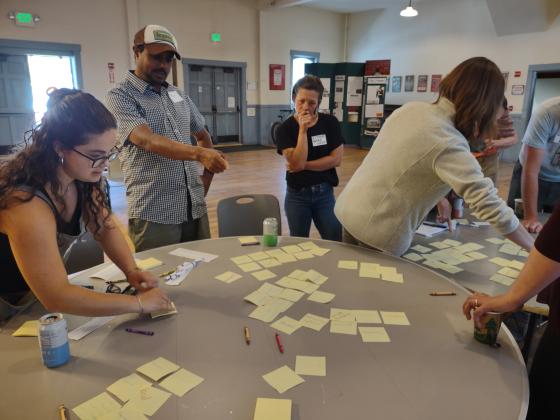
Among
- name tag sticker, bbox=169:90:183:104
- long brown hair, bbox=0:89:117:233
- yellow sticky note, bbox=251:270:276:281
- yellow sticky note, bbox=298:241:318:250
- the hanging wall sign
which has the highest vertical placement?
the hanging wall sign

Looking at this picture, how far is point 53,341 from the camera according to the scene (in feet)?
3.49

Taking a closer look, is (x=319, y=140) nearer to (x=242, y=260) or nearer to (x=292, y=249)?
(x=292, y=249)

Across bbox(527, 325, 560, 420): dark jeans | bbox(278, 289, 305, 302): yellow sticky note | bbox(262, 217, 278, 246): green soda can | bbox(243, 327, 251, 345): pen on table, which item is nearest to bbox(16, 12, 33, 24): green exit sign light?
bbox(262, 217, 278, 246): green soda can

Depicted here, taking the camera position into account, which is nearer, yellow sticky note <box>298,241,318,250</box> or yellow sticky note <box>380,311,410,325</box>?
yellow sticky note <box>380,311,410,325</box>

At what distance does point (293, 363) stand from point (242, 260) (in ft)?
2.42

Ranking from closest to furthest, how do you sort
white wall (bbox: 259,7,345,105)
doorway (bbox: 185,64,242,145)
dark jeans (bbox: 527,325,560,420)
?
1. dark jeans (bbox: 527,325,560,420)
2. doorway (bbox: 185,64,242,145)
3. white wall (bbox: 259,7,345,105)

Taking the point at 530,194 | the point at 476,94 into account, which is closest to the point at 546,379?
the point at 476,94

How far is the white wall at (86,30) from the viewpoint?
7.07m

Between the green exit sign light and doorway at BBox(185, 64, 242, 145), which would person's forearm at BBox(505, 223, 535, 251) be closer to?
the green exit sign light

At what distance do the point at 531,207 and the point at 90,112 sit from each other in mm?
2232

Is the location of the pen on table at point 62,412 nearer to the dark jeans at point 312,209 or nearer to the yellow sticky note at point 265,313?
the yellow sticky note at point 265,313

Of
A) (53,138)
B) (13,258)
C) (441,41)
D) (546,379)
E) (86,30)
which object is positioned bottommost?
(546,379)

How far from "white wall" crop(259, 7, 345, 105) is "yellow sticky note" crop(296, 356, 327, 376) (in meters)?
9.78

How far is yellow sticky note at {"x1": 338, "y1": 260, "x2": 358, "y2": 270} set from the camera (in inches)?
67.5
